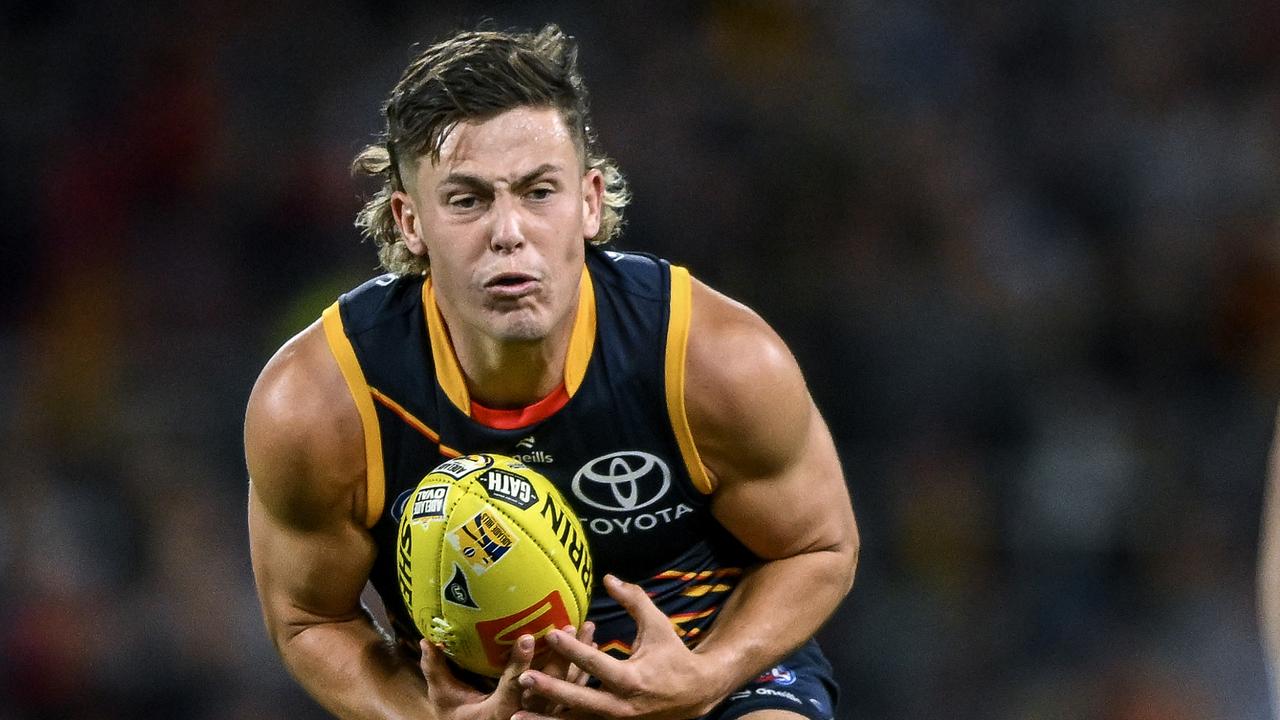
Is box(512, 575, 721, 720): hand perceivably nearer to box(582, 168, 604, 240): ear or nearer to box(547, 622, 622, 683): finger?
box(547, 622, 622, 683): finger

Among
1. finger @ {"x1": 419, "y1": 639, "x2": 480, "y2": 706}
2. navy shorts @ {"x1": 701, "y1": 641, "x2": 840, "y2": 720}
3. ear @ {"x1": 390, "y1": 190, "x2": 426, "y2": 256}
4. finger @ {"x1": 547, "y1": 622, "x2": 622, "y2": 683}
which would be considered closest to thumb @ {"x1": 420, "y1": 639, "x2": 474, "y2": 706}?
finger @ {"x1": 419, "y1": 639, "x2": 480, "y2": 706}

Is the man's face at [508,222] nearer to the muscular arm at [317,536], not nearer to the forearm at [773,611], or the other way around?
the muscular arm at [317,536]

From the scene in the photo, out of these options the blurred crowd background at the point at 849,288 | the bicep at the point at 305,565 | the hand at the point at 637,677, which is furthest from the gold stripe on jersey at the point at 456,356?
the blurred crowd background at the point at 849,288

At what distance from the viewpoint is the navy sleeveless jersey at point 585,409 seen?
346cm

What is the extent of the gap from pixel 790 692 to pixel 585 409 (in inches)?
32.1

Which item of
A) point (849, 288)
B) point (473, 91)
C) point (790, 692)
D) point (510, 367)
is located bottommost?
point (790, 692)

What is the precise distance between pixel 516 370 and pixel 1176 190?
5253 mm

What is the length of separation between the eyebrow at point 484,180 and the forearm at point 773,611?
102 centimetres

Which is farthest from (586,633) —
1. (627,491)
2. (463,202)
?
(463,202)

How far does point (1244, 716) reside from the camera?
21.7 feet

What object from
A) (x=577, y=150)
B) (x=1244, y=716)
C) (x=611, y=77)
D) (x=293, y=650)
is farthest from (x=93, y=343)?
(x=1244, y=716)

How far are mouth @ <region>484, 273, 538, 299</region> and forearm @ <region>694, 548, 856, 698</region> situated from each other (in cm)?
83

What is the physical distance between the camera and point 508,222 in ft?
10.6

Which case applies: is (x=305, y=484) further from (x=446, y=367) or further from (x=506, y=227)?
(x=506, y=227)
